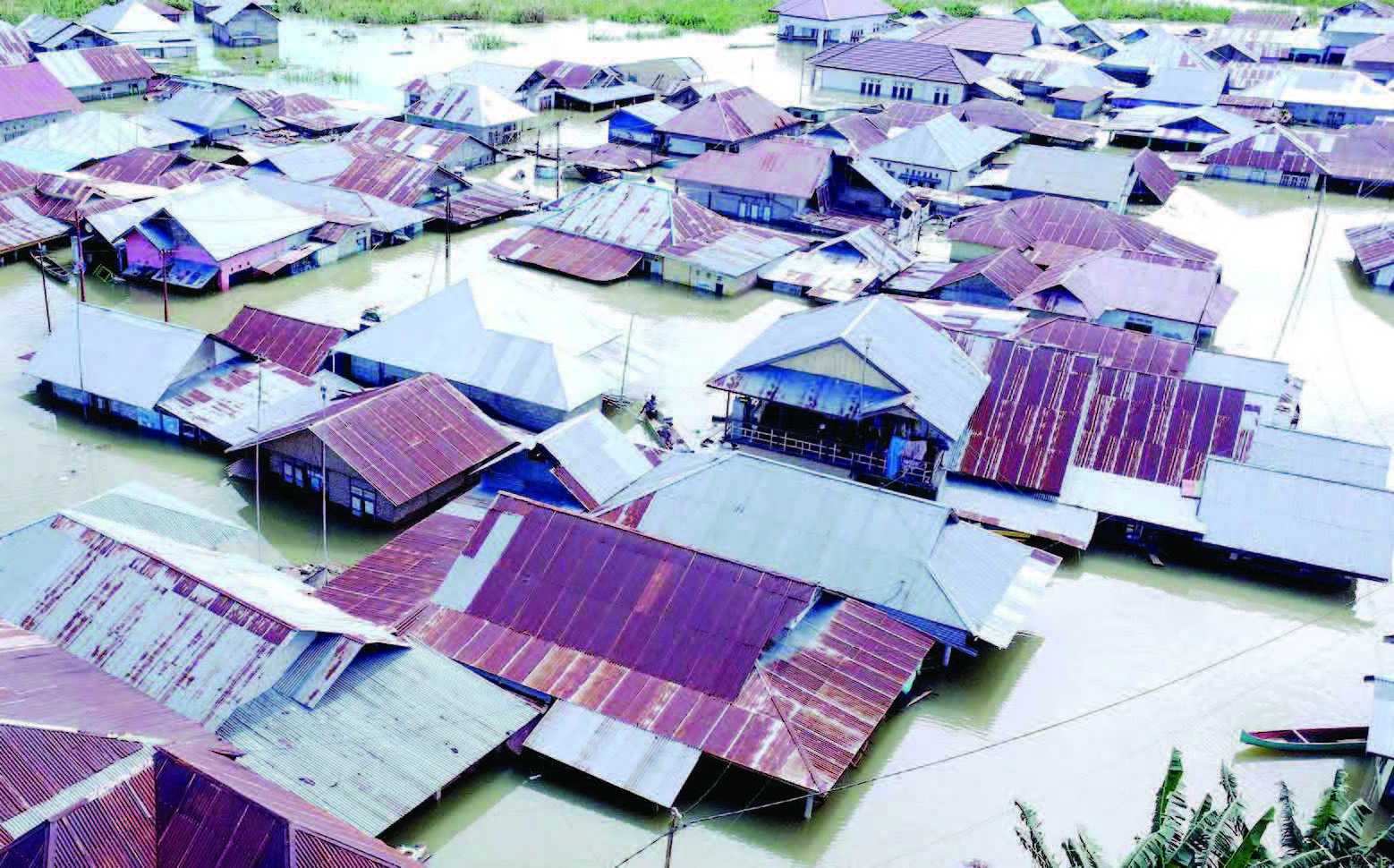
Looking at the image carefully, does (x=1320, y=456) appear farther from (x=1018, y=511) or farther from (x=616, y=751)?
(x=616, y=751)

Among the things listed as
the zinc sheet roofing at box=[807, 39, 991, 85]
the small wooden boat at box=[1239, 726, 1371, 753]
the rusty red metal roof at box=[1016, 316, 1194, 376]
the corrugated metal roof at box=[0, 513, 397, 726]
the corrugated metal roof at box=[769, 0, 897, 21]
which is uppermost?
the corrugated metal roof at box=[0, 513, 397, 726]

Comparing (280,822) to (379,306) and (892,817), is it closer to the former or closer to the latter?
(892,817)

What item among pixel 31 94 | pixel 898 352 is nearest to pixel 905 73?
pixel 31 94

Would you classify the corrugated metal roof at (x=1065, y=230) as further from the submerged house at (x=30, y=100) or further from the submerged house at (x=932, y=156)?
the submerged house at (x=30, y=100)

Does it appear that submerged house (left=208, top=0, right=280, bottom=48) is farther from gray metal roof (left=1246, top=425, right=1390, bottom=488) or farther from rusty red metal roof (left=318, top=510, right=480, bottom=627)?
gray metal roof (left=1246, top=425, right=1390, bottom=488)

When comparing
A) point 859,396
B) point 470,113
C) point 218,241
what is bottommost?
point 470,113

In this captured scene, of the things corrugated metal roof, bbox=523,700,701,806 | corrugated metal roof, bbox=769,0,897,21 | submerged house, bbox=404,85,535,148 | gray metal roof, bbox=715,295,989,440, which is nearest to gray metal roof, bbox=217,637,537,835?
corrugated metal roof, bbox=523,700,701,806

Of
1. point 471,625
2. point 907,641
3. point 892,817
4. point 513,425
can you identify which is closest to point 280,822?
point 471,625
